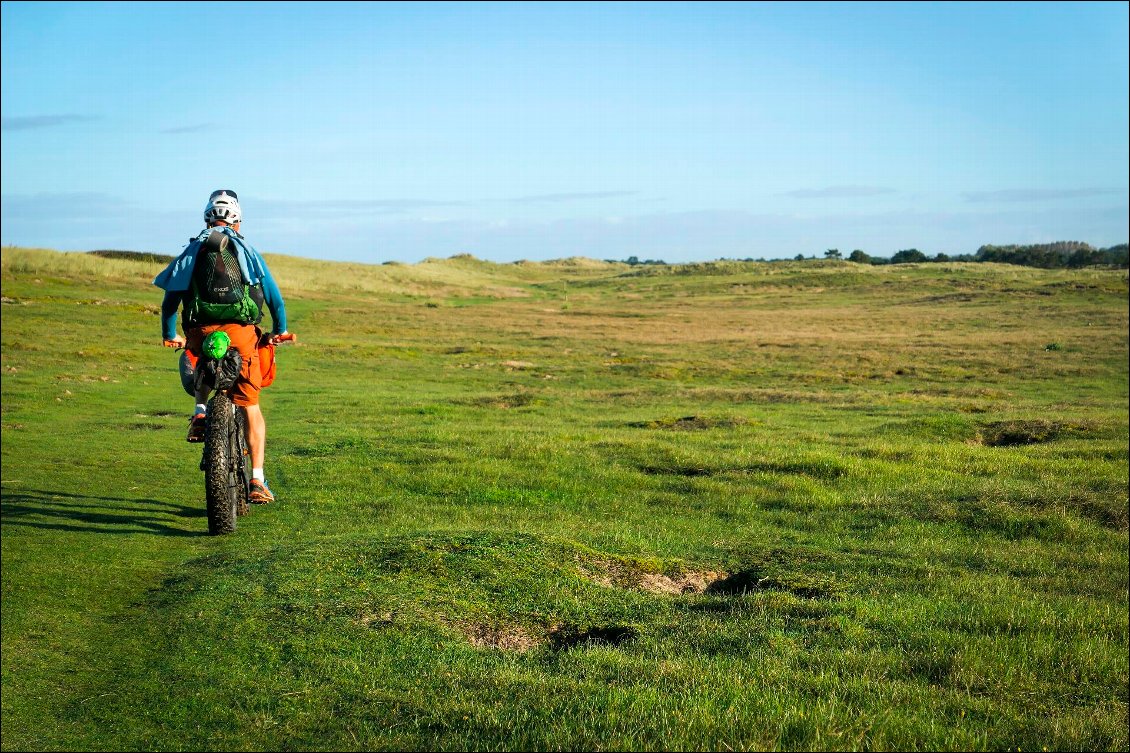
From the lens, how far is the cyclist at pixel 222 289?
934 centimetres

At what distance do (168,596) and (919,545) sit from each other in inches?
323

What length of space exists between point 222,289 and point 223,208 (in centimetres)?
81

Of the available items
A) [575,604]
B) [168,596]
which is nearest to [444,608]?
[575,604]

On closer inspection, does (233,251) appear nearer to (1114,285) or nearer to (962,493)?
(962,493)

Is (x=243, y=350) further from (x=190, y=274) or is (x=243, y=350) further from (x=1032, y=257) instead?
(x=1032, y=257)

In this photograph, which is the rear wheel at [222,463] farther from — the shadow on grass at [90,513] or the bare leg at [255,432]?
the shadow on grass at [90,513]

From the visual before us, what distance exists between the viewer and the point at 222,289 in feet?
30.8

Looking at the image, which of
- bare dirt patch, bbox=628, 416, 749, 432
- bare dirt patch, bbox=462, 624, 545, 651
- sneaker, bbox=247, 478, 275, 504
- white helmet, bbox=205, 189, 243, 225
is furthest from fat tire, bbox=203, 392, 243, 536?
bare dirt patch, bbox=628, 416, 749, 432

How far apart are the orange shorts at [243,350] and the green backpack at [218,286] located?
4.5 inches

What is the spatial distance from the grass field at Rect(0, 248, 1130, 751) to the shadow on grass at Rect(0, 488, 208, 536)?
67mm

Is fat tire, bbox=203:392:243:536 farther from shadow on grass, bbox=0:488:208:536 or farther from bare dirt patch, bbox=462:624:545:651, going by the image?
bare dirt patch, bbox=462:624:545:651

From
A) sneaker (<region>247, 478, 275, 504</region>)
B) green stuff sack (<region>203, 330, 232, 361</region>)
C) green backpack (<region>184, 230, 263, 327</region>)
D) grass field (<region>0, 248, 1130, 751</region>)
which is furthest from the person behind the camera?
sneaker (<region>247, 478, 275, 504</region>)

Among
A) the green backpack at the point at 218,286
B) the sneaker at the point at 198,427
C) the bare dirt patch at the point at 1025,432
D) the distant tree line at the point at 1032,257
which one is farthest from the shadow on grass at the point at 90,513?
the distant tree line at the point at 1032,257

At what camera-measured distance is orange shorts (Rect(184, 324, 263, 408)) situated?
383 inches
